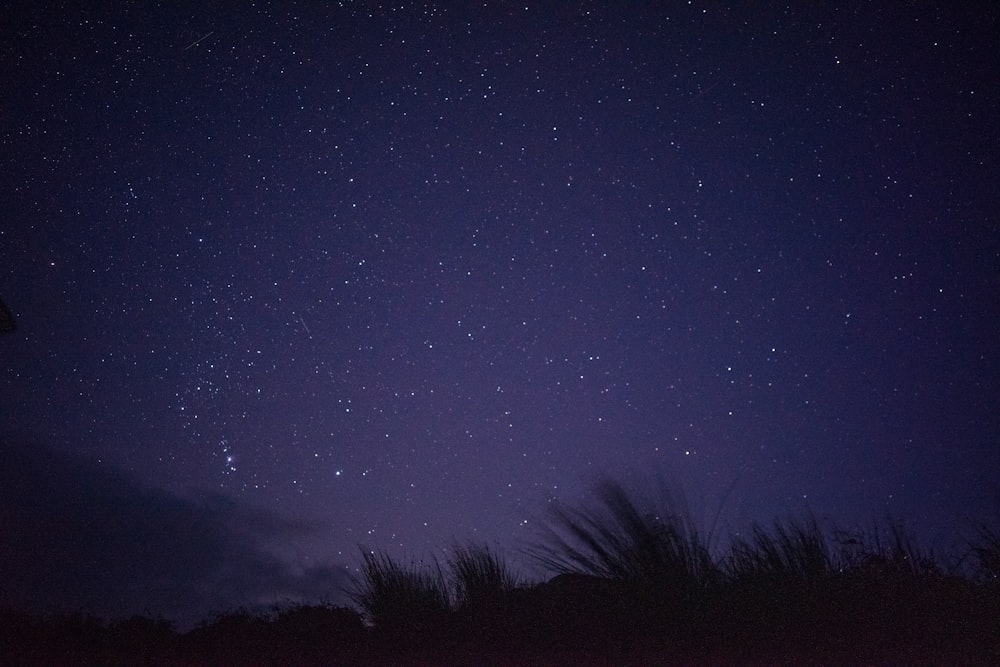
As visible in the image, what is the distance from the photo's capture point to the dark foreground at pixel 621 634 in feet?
12.2

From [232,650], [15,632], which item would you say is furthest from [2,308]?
[232,650]

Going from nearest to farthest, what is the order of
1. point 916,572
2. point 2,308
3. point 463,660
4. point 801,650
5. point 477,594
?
1. point 801,650
2. point 463,660
3. point 916,572
4. point 477,594
5. point 2,308

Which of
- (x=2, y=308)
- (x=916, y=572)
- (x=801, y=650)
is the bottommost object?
(x=801, y=650)

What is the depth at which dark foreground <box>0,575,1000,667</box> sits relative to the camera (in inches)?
146

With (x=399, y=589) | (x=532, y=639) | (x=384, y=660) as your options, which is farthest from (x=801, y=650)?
(x=399, y=589)

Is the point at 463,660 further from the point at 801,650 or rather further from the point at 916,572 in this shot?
the point at 916,572

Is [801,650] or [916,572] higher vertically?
[916,572]

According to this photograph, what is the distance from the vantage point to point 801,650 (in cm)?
368

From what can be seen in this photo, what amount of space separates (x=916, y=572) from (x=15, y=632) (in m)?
7.32

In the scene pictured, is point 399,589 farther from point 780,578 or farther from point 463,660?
point 780,578

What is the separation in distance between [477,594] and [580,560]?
0.98m

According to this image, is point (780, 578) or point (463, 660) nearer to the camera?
point (463, 660)

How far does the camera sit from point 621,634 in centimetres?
427

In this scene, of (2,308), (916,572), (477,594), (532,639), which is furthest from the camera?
(2,308)
